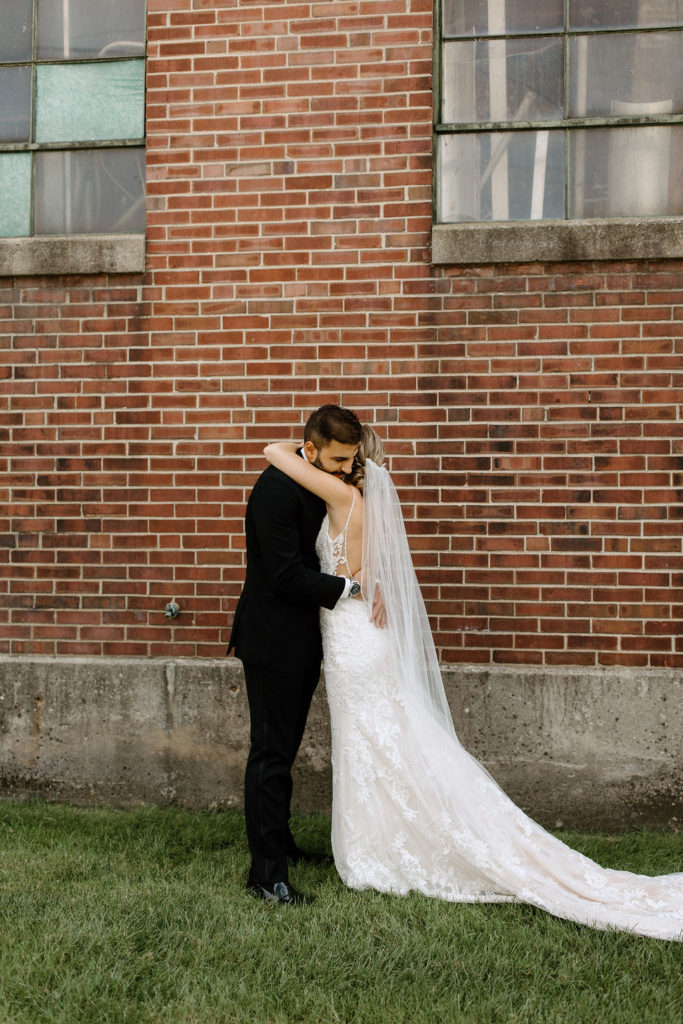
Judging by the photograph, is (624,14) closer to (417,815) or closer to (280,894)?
(417,815)

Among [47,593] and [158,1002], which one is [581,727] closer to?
[158,1002]

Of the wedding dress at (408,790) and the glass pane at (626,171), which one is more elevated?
the glass pane at (626,171)

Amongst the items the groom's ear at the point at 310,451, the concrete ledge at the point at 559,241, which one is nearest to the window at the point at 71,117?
the concrete ledge at the point at 559,241

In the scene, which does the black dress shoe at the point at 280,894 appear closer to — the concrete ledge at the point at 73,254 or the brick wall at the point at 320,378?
the brick wall at the point at 320,378

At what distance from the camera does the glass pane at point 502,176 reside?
472 cm

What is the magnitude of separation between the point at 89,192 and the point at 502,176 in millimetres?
2338

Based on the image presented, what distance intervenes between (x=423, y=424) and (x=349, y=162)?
1.46 meters

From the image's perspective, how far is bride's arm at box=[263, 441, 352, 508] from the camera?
3.69 m

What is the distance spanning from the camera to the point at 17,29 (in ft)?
16.6

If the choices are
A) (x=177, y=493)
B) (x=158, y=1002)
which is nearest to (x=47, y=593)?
(x=177, y=493)

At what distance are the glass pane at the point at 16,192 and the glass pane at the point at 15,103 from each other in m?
0.13

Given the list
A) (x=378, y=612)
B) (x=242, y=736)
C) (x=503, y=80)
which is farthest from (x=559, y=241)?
(x=242, y=736)

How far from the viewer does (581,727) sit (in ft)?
14.8

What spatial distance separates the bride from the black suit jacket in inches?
2.8
